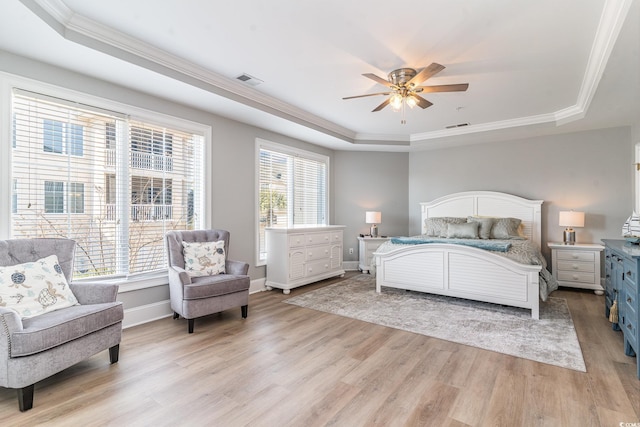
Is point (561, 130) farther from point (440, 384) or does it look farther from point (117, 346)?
point (117, 346)

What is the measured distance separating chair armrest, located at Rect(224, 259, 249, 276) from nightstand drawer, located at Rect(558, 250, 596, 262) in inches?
185

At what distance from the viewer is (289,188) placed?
5500mm

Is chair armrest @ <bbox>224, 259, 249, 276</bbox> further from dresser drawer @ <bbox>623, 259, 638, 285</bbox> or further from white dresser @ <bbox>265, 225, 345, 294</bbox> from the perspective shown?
dresser drawer @ <bbox>623, 259, 638, 285</bbox>

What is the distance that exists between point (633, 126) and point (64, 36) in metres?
6.83

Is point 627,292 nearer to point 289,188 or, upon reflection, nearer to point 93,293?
point 93,293

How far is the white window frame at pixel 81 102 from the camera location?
2551mm

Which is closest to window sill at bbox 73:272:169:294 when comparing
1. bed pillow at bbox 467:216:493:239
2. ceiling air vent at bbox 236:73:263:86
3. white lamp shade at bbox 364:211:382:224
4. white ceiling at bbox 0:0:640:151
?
white ceiling at bbox 0:0:640:151

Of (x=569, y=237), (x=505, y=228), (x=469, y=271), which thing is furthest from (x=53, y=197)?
(x=569, y=237)

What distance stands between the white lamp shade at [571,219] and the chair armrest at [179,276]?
5.38 m

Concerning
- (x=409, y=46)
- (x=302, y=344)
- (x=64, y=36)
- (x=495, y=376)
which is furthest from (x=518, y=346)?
(x=64, y=36)

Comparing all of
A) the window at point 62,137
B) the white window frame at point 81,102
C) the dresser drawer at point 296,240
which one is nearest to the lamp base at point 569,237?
the dresser drawer at point 296,240

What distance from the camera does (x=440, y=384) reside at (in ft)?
7.10

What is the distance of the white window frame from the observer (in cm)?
255

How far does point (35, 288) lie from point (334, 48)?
307 cm
